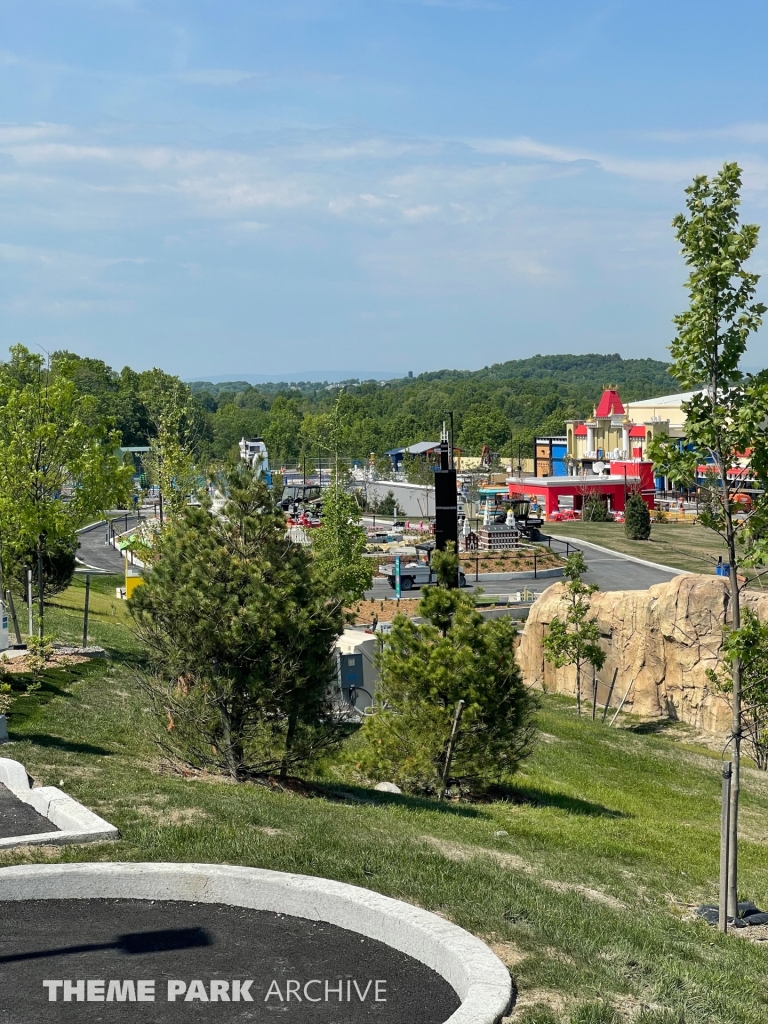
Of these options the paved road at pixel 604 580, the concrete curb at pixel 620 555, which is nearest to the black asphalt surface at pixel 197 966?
the paved road at pixel 604 580

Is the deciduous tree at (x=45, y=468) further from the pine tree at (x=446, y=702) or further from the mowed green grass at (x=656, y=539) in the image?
the mowed green grass at (x=656, y=539)

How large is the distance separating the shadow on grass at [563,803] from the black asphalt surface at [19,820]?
7891mm

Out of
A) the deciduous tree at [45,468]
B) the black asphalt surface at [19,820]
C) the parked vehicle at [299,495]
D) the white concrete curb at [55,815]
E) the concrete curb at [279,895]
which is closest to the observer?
the concrete curb at [279,895]

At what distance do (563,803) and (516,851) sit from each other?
5.59m

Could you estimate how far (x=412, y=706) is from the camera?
15.6m

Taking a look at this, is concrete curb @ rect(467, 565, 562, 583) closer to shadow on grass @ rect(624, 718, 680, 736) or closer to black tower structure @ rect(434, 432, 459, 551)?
shadow on grass @ rect(624, 718, 680, 736)

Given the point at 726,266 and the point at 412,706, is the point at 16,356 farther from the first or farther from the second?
the point at 726,266

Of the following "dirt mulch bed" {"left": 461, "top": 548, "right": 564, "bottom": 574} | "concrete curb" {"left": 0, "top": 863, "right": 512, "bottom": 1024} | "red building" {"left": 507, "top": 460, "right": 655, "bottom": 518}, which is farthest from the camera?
"red building" {"left": 507, "top": 460, "right": 655, "bottom": 518}

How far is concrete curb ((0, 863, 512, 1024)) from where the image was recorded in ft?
24.6

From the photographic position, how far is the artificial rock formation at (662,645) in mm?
28125

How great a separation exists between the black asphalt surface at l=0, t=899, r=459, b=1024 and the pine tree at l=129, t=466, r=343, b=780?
15.3ft

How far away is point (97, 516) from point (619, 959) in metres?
17.6

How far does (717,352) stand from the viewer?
1083cm

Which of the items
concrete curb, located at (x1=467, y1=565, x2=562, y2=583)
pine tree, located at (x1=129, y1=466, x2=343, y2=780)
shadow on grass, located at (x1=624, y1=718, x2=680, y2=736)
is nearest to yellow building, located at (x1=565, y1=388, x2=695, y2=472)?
concrete curb, located at (x1=467, y1=565, x2=562, y2=583)
